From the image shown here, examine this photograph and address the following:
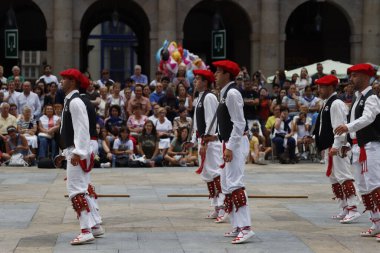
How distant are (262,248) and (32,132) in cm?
1426

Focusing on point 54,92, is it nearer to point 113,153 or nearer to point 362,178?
point 113,153

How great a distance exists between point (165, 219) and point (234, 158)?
2.01m

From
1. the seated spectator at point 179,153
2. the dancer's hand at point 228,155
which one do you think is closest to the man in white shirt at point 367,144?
the dancer's hand at point 228,155

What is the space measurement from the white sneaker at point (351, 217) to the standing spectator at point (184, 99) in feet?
39.4

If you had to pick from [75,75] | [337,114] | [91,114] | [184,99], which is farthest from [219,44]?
[91,114]

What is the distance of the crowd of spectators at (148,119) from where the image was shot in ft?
78.9

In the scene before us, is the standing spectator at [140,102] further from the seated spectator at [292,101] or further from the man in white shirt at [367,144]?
the man in white shirt at [367,144]

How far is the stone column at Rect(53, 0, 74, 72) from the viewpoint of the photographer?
37000 millimetres

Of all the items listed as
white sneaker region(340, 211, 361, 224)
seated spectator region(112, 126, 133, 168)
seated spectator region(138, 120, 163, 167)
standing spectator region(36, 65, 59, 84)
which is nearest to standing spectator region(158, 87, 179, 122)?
seated spectator region(138, 120, 163, 167)

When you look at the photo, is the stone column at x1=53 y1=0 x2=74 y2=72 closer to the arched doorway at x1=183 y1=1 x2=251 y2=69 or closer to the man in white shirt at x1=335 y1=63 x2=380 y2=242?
the arched doorway at x1=183 y1=1 x2=251 y2=69

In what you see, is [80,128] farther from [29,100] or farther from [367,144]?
[29,100]

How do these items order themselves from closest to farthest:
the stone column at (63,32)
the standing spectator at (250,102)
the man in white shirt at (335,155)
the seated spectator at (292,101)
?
the man in white shirt at (335,155)
the standing spectator at (250,102)
the seated spectator at (292,101)
the stone column at (63,32)

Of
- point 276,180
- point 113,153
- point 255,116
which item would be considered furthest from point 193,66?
point 276,180

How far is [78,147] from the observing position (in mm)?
11414
